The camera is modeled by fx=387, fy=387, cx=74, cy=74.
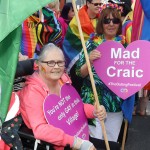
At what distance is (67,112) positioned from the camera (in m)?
2.81

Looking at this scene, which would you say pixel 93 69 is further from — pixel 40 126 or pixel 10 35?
pixel 10 35

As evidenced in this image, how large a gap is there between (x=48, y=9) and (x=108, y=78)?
1346 millimetres

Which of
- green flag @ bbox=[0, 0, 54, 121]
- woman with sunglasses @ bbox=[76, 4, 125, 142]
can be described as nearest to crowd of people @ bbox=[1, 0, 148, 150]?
woman with sunglasses @ bbox=[76, 4, 125, 142]

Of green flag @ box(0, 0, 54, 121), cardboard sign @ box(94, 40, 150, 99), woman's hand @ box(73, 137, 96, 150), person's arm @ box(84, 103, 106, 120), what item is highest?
green flag @ box(0, 0, 54, 121)

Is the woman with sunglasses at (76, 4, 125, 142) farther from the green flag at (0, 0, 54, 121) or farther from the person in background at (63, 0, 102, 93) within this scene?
the green flag at (0, 0, 54, 121)

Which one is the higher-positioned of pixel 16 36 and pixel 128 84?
pixel 16 36

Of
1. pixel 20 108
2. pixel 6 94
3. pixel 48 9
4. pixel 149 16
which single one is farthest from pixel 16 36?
pixel 48 9

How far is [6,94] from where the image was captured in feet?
7.52

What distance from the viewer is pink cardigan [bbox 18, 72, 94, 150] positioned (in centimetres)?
258

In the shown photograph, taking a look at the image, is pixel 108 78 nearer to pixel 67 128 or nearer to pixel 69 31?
pixel 67 128

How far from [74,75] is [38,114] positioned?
3.90 feet

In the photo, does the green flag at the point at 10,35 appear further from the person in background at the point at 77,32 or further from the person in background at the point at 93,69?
the person in background at the point at 77,32

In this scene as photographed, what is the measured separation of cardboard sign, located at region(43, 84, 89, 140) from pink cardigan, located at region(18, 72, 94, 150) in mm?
48

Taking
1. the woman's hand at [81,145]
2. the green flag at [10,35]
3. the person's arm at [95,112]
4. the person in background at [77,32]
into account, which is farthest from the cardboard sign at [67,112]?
the person in background at [77,32]
